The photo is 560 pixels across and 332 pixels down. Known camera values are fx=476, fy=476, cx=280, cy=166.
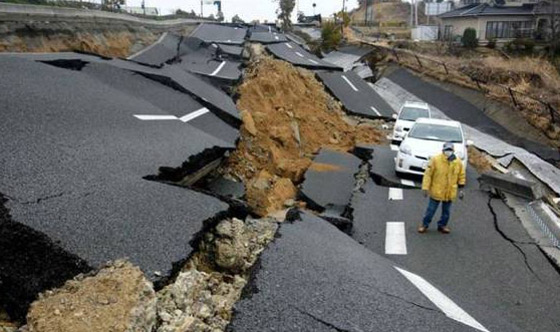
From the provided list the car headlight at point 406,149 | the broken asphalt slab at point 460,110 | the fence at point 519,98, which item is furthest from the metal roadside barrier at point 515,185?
the fence at point 519,98

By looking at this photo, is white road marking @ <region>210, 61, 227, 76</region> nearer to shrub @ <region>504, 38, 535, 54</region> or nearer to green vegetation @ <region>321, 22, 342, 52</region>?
green vegetation @ <region>321, 22, 342, 52</region>

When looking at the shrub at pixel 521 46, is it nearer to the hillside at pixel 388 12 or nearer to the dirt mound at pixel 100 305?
the dirt mound at pixel 100 305

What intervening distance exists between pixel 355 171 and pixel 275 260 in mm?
8108

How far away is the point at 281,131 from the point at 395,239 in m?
6.10

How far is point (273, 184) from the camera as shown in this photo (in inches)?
414

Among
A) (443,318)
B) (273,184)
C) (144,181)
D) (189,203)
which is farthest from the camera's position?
(273,184)

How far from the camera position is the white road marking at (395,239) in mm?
8211

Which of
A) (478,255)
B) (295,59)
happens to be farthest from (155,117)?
(295,59)

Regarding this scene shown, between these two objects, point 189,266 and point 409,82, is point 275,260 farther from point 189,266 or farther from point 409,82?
point 409,82

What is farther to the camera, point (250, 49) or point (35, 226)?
point (250, 49)

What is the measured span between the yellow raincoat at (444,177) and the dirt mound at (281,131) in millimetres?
2946

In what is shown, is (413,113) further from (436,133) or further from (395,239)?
(395,239)

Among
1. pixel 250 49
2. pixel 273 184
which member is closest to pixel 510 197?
pixel 273 184

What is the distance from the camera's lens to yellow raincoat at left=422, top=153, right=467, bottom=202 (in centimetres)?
865
